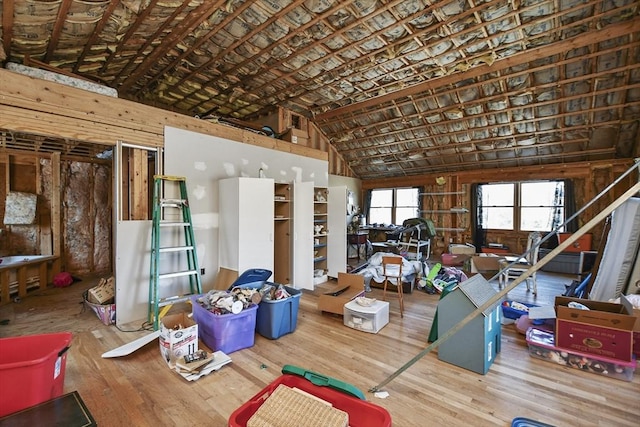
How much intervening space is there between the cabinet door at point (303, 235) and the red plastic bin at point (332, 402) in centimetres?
337

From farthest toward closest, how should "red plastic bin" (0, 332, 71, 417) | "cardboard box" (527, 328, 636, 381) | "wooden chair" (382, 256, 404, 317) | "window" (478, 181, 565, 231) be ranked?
"window" (478, 181, 565, 231) < "wooden chair" (382, 256, 404, 317) < "cardboard box" (527, 328, 636, 381) < "red plastic bin" (0, 332, 71, 417)

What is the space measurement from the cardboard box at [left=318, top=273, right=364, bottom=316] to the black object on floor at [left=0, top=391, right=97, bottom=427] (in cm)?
263

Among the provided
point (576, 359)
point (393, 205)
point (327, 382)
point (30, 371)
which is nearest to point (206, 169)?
point (30, 371)

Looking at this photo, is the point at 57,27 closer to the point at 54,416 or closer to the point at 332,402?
the point at 54,416

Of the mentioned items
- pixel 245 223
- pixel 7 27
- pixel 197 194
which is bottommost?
pixel 245 223

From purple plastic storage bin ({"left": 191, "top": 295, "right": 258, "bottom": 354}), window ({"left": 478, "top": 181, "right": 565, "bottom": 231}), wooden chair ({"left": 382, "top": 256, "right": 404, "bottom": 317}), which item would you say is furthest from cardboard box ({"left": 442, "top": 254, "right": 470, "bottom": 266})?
purple plastic storage bin ({"left": 191, "top": 295, "right": 258, "bottom": 354})

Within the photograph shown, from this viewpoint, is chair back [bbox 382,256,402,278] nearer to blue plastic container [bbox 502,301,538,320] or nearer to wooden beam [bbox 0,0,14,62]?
blue plastic container [bbox 502,301,538,320]

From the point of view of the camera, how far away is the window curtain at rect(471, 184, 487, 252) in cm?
855

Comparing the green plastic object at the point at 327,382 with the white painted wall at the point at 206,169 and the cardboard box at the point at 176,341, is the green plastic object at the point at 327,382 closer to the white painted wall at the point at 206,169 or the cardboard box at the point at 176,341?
the cardboard box at the point at 176,341

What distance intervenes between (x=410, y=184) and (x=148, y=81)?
7.81 m

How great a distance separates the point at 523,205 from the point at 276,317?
810 cm

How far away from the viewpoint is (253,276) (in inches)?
150

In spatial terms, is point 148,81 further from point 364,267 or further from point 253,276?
point 364,267

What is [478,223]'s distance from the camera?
8.55 m
